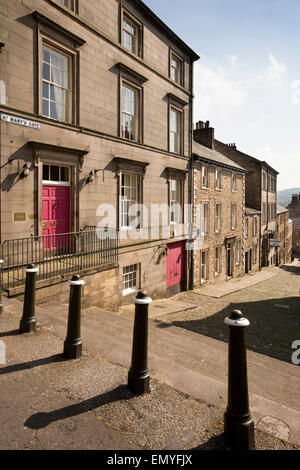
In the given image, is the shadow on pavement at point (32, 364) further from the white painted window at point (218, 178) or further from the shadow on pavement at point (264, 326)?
the white painted window at point (218, 178)

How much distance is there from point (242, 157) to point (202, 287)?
701 inches

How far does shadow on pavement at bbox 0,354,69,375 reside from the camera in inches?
155

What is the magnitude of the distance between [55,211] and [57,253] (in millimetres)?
1481

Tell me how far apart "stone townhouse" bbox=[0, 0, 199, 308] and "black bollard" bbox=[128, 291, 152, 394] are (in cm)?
473

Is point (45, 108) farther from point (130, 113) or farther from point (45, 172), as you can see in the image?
point (130, 113)

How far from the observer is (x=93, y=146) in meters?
11.4

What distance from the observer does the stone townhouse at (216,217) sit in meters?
19.2

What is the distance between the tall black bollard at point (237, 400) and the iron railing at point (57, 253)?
18.4 ft

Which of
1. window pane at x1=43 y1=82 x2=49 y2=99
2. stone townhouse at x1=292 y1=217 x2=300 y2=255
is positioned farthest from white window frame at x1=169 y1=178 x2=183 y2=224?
stone townhouse at x1=292 y1=217 x2=300 y2=255

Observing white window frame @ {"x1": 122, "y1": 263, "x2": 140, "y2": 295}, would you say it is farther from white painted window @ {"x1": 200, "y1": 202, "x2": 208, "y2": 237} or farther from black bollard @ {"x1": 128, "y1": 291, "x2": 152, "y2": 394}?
black bollard @ {"x1": 128, "y1": 291, "x2": 152, "y2": 394}

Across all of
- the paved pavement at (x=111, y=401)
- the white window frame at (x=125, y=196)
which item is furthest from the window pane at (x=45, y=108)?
the paved pavement at (x=111, y=401)

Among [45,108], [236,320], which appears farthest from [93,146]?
[236,320]

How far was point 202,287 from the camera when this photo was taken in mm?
19562
